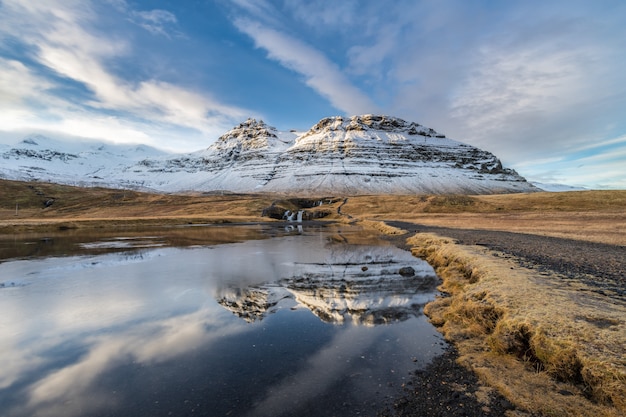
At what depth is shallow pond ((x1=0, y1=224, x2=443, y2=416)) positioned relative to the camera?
901cm

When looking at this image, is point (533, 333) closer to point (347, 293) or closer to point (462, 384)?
point (462, 384)

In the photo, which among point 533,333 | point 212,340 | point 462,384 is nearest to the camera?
point 462,384

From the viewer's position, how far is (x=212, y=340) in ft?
42.8

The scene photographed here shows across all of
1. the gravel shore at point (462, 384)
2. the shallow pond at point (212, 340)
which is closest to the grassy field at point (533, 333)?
the gravel shore at point (462, 384)

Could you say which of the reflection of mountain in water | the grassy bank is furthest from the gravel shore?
the reflection of mountain in water

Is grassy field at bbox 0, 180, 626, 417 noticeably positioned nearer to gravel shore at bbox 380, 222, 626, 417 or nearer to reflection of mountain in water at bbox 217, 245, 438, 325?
gravel shore at bbox 380, 222, 626, 417

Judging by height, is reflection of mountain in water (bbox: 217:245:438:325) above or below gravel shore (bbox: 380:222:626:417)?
below

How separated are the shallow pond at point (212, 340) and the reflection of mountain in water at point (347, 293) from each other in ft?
0.32

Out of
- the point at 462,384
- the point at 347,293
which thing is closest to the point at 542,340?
the point at 462,384

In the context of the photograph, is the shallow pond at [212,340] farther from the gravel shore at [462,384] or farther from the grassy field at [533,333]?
the grassy field at [533,333]

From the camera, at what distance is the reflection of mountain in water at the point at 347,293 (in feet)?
53.1

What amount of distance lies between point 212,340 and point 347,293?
360 inches

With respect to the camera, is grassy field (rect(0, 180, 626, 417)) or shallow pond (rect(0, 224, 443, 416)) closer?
grassy field (rect(0, 180, 626, 417))

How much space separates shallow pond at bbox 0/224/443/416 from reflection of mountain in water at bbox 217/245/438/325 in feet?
0.32
